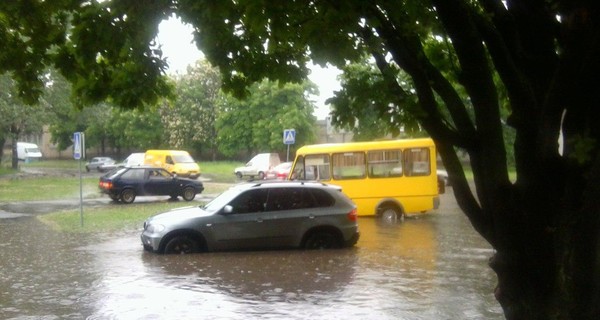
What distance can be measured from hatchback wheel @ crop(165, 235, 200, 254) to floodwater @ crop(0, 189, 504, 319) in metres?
0.26

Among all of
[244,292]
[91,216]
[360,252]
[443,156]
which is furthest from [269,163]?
[443,156]

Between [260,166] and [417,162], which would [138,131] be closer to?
[260,166]

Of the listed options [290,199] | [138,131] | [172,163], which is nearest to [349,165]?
[290,199]

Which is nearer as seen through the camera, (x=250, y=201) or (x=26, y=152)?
(x=250, y=201)

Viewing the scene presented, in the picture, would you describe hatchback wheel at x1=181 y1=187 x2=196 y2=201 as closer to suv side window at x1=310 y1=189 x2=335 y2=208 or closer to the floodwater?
the floodwater

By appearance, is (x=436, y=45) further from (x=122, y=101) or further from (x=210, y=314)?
(x=210, y=314)

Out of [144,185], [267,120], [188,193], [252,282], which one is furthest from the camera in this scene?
[267,120]

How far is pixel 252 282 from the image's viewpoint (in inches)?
537

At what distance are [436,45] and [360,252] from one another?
9.96 m

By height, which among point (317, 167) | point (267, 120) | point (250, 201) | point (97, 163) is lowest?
point (250, 201)

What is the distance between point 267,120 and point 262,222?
1486 inches

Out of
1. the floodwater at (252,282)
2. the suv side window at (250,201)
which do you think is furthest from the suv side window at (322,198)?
the suv side window at (250,201)

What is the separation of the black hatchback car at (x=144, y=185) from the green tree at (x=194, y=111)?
28.4 m

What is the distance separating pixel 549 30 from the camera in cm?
580
